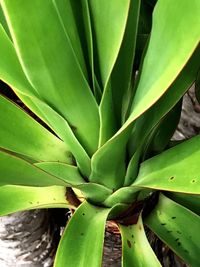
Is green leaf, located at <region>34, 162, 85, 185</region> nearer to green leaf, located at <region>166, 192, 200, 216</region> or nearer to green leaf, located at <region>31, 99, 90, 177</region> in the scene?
green leaf, located at <region>31, 99, 90, 177</region>

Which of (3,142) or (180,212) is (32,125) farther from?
(180,212)

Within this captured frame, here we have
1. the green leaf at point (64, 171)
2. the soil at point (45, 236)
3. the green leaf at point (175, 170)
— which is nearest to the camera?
the green leaf at point (175, 170)

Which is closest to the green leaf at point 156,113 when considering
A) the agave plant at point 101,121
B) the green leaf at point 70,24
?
the agave plant at point 101,121

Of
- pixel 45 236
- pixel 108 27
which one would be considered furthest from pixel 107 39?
pixel 45 236

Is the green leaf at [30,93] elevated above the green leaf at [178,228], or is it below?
above

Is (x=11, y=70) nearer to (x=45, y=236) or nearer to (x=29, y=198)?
(x=29, y=198)

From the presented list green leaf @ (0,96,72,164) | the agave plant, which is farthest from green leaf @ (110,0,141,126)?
green leaf @ (0,96,72,164)

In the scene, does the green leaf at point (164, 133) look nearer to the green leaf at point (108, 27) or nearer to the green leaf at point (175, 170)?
the green leaf at point (175, 170)

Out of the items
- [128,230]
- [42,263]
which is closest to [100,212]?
[128,230]
